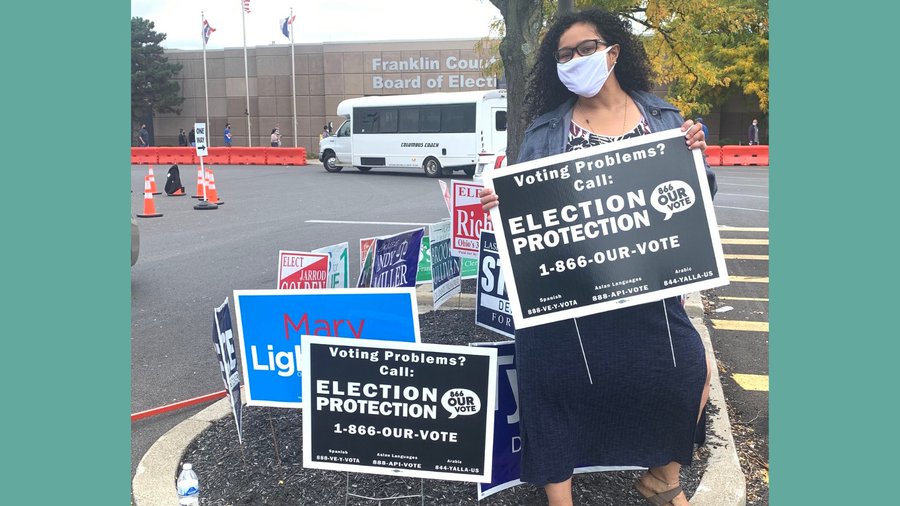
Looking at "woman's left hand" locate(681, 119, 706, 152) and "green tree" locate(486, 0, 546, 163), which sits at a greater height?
"green tree" locate(486, 0, 546, 163)

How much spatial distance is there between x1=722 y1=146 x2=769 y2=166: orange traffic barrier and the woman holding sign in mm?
29380

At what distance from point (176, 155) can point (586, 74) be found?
36.6 metres

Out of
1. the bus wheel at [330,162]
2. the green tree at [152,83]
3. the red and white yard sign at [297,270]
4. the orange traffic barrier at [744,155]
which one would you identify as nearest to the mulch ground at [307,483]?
the red and white yard sign at [297,270]

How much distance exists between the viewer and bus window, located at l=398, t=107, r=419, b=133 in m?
27.5

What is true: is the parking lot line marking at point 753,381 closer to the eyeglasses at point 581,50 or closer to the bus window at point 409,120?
the eyeglasses at point 581,50

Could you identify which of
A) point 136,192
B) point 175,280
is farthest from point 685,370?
point 136,192

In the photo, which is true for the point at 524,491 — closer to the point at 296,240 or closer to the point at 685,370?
the point at 685,370

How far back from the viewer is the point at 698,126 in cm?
295

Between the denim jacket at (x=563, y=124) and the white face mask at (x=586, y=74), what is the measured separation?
132mm

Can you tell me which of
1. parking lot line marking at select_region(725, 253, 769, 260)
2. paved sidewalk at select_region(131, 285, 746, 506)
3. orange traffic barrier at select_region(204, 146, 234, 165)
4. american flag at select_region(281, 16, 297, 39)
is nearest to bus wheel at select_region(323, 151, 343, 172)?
orange traffic barrier at select_region(204, 146, 234, 165)

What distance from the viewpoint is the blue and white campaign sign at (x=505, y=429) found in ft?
10.9

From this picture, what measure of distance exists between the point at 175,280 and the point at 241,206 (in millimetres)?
8189

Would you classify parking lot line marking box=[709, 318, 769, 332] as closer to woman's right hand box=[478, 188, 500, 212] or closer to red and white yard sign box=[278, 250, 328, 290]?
red and white yard sign box=[278, 250, 328, 290]

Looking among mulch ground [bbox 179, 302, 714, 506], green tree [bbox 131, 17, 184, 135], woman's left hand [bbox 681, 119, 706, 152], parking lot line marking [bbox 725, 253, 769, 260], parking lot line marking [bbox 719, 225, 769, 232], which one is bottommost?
mulch ground [bbox 179, 302, 714, 506]
